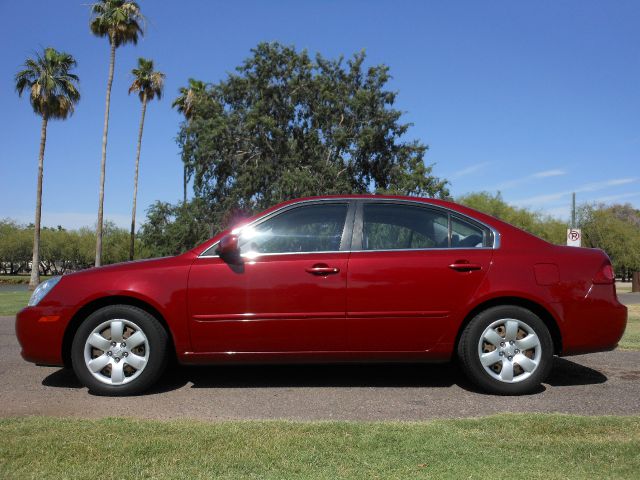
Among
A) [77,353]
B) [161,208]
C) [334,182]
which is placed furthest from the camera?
[161,208]

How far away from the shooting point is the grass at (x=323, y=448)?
2.93 metres

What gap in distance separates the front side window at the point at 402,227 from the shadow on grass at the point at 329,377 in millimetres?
1261

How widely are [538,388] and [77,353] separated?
151 inches

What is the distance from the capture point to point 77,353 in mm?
4715

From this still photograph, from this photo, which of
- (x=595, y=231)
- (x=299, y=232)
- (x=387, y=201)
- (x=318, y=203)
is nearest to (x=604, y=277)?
(x=387, y=201)

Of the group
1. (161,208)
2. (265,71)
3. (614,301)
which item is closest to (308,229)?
(614,301)

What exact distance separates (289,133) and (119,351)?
83.2 ft

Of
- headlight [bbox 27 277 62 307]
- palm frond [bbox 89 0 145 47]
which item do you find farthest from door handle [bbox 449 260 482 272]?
palm frond [bbox 89 0 145 47]

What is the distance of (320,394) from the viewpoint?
188 inches

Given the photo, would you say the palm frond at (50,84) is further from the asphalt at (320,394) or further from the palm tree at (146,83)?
the asphalt at (320,394)

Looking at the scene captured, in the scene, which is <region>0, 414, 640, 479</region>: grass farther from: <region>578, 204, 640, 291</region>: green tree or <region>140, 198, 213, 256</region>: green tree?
<region>578, 204, 640, 291</region>: green tree

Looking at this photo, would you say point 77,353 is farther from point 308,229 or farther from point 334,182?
point 334,182

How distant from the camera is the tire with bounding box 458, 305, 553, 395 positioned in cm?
471

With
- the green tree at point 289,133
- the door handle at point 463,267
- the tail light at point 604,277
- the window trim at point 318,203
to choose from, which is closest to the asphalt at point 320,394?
the tail light at point 604,277
